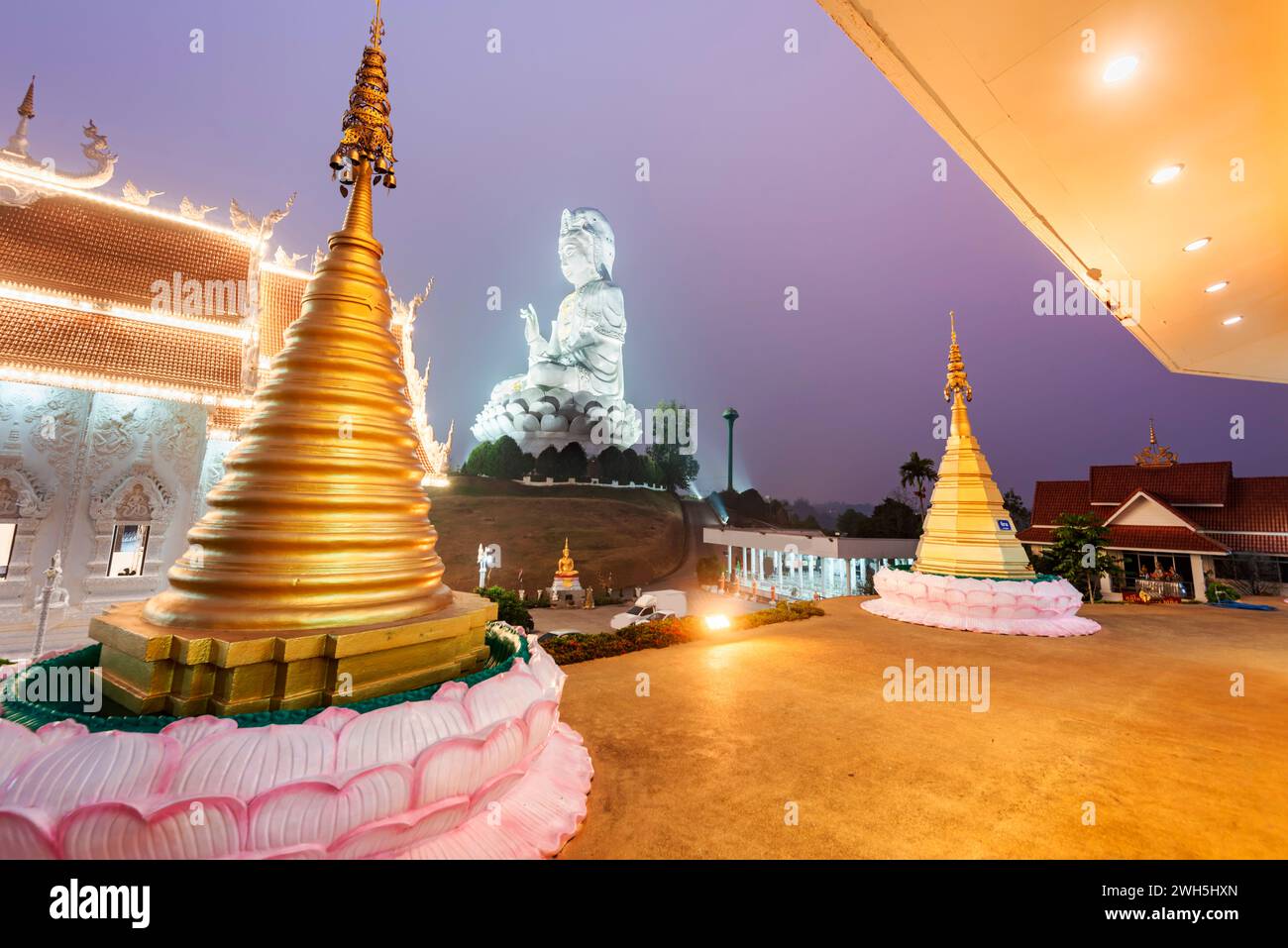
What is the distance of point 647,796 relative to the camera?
326 centimetres

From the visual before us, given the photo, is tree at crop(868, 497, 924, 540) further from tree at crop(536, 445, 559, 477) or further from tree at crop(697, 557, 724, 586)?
tree at crop(536, 445, 559, 477)

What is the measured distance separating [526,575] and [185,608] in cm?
2940

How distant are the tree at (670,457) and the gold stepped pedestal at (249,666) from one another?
163ft

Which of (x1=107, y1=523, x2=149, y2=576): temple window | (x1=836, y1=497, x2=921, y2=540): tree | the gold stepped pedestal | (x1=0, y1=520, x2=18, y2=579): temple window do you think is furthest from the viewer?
(x1=836, y1=497, x2=921, y2=540): tree

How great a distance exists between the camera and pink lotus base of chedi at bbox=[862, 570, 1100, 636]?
8996mm

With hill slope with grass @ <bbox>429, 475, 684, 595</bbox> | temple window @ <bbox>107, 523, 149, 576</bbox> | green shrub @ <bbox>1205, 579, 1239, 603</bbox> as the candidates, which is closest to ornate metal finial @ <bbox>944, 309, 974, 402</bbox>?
green shrub @ <bbox>1205, 579, 1239, 603</bbox>

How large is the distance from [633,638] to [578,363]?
1694 inches

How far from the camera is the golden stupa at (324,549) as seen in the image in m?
2.66

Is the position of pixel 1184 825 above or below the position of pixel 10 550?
below

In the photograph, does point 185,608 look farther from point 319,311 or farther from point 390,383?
point 319,311

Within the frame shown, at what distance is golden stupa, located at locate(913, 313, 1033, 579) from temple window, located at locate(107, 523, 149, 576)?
1666 centimetres

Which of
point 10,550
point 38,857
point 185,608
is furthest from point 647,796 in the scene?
point 10,550

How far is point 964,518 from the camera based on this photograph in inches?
425

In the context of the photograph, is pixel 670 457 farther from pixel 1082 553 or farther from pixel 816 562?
pixel 1082 553
